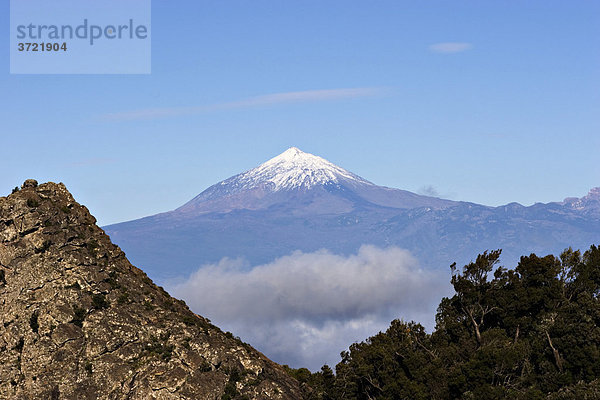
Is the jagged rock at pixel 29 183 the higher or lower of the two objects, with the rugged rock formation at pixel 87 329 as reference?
higher

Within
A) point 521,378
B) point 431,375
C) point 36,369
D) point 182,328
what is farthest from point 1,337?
point 521,378

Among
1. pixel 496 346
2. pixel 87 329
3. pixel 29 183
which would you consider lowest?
pixel 496 346

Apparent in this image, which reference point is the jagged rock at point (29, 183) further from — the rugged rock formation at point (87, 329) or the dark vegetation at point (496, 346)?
the dark vegetation at point (496, 346)

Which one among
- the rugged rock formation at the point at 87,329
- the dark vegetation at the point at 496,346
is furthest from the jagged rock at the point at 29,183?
the dark vegetation at the point at 496,346

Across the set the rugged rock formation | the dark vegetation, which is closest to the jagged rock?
the rugged rock formation

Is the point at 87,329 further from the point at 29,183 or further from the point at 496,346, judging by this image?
the point at 496,346

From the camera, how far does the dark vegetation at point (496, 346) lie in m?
119

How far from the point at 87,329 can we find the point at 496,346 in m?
61.5

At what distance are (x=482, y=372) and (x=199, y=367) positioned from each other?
41619 millimetres

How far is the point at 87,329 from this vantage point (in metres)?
110

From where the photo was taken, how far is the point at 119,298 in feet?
380

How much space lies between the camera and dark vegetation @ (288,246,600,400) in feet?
391

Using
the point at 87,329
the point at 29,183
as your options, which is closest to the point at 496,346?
the point at 87,329

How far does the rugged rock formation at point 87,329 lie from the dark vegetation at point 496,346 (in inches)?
550
